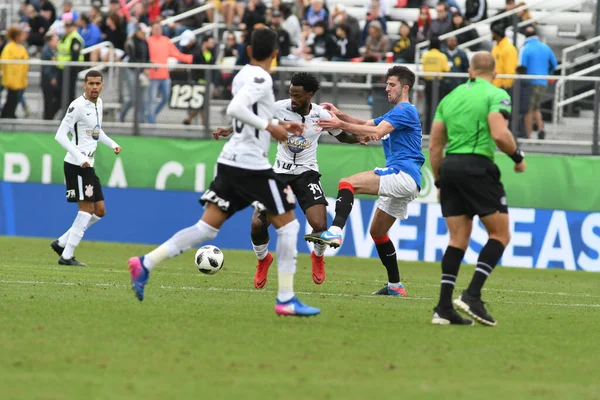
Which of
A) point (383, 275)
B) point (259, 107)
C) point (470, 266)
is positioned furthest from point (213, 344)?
point (470, 266)

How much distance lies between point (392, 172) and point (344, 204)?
2.09 ft

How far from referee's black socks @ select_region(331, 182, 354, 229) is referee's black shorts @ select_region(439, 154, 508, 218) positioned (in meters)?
2.59

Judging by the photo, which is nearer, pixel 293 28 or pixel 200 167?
pixel 200 167

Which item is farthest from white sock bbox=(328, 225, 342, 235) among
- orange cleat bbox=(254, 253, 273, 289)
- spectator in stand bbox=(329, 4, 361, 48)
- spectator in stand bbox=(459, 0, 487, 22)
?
spectator in stand bbox=(459, 0, 487, 22)

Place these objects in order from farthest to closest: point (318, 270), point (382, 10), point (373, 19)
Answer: point (382, 10) → point (373, 19) → point (318, 270)

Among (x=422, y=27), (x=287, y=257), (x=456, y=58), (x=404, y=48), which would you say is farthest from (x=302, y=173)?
(x=422, y=27)

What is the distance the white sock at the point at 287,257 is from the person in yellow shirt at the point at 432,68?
33.2ft

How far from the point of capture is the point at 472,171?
9203mm

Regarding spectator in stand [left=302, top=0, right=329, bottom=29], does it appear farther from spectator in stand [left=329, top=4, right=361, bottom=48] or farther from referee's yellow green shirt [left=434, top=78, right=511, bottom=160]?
referee's yellow green shirt [left=434, top=78, right=511, bottom=160]

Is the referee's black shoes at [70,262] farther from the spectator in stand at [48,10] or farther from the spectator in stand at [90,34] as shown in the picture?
the spectator in stand at [48,10]

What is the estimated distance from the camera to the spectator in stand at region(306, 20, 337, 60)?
23984 mm

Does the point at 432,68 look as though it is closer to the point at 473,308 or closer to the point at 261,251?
the point at 261,251

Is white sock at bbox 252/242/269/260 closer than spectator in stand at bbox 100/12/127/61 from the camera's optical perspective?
Yes

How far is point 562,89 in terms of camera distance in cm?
1916
